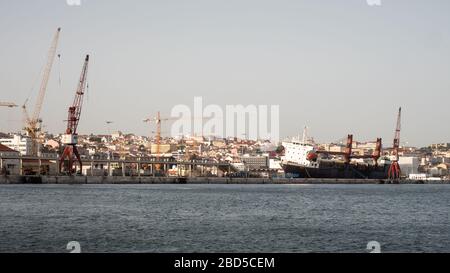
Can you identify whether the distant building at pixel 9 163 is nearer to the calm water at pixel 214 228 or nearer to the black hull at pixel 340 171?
the black hull at pixel 340 171

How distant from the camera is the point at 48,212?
1673 inches

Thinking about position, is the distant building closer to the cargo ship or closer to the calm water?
the cargo ship

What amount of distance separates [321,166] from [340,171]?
5.26 metres

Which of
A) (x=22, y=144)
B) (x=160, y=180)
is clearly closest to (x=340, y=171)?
(x=160, y=180)

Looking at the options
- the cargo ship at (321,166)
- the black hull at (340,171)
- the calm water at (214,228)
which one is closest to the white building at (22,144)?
the cargo ship at (321,166)

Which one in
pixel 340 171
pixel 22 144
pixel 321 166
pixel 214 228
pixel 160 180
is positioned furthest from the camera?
pixel 22 144

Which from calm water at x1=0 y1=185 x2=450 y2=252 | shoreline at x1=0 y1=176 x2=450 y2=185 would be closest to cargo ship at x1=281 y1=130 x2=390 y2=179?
shoreline at x1=0 y1=176 x2=450 y2=185

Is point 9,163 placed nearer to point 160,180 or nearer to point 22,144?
point 160,180

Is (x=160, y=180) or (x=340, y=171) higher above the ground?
(x=340, y=171)

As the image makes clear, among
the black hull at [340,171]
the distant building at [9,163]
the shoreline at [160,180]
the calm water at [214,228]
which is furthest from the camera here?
the black hull at [340,171]

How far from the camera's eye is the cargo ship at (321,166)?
145375mm

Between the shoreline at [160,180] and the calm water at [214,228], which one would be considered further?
the shoreline at [160,180]

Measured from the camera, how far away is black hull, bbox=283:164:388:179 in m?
145

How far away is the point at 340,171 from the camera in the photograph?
5915 inches
